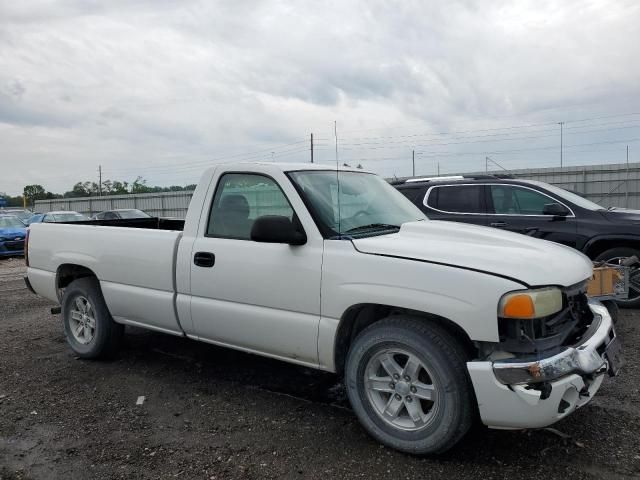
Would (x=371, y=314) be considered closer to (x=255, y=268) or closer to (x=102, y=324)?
(x=255, y=268)

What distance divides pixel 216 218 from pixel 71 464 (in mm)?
1955

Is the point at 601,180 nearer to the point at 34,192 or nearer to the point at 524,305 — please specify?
the point at 524,305

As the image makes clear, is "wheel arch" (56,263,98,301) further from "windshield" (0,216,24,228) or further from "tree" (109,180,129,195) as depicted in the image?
"tree" (109,180,129,195)

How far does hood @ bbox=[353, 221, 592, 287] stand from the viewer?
2.98 meters

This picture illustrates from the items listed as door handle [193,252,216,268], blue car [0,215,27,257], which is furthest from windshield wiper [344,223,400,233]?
blue car [0,215,27,257]

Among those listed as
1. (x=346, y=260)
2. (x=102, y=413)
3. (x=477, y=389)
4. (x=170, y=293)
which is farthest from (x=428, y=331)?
(x=102, y=413)

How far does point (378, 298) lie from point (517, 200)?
16.6ft

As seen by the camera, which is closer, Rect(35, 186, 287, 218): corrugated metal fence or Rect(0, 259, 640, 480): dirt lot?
Rect(0, 259, 640, 480): dirt lot

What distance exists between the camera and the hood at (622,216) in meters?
6.82

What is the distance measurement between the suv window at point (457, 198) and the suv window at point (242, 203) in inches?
175

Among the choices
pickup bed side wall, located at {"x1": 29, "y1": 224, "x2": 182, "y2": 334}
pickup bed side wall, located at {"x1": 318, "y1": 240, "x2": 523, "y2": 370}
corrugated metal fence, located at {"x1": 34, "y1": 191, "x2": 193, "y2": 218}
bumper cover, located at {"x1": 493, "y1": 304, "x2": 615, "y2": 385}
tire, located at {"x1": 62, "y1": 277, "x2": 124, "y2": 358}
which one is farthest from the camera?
corrugated metal fence, located at {"x1": 34, "y1": 191, "x2": 193, "y2": 218}

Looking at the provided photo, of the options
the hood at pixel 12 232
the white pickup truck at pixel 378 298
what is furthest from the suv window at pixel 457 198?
the hood at pixel 12 232

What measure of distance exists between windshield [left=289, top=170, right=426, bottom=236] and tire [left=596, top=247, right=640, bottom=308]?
382cm

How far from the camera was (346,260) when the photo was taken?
3.38 meters
